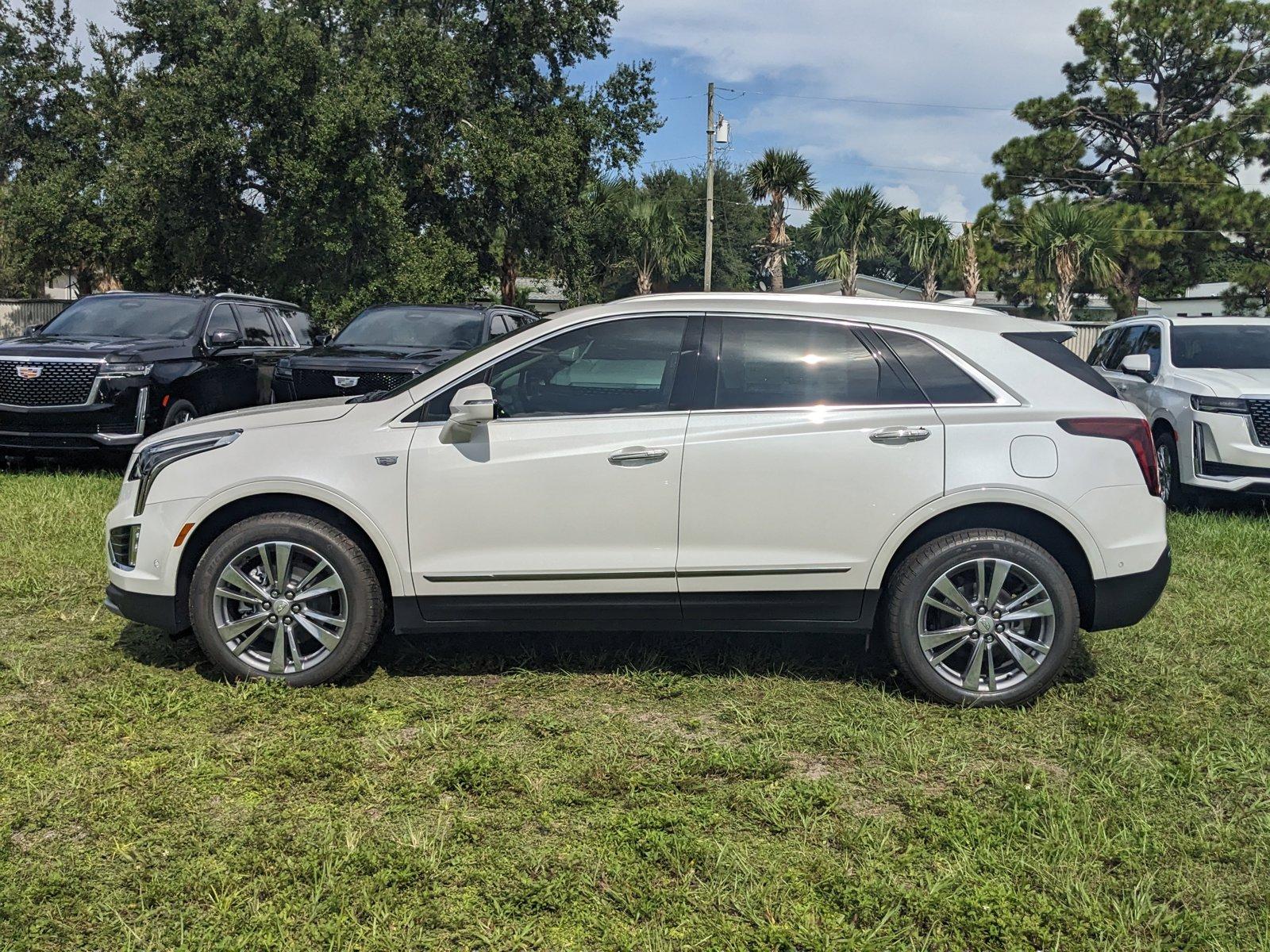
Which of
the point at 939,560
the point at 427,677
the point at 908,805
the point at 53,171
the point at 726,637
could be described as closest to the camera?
the point at 908,805

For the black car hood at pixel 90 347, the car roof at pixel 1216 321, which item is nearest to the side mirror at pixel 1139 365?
the car roof at pixel 1216 321

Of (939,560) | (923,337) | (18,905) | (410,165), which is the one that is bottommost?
(18,905)

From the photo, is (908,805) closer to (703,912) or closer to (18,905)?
(703,912)

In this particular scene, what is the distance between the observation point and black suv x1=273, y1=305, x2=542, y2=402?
10.4m

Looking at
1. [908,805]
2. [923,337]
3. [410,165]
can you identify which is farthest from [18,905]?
[410,165]

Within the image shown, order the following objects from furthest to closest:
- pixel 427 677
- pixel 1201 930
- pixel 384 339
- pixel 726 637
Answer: pixel 384 339
pixel 726 637
pixel 427 677
pixel 1201 930

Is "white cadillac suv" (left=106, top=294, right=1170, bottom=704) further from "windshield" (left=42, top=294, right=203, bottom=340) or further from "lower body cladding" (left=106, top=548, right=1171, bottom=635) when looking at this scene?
"windshield" (left=42, top=294, right=203, bottom=340)

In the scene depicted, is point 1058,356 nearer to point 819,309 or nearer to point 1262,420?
point 819,309

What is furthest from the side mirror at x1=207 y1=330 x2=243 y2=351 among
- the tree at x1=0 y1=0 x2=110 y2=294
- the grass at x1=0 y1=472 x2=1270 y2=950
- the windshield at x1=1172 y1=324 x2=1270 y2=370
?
the tree at x1=0 y1=0 x2=110 y2=294

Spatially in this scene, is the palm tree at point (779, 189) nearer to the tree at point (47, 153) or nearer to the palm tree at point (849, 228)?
the palm tree at point (849, 228)

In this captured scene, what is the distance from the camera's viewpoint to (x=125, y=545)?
4902mm

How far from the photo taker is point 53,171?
34.3 meters

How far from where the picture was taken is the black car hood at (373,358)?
1040cm

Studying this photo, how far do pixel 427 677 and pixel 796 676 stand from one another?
175 centimetres
